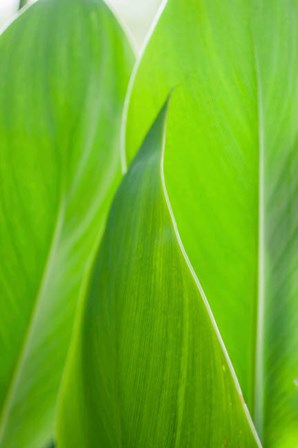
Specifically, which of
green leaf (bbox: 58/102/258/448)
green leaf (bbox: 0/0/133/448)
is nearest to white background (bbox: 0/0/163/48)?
green leaf (bbox: 0/0/133/448)

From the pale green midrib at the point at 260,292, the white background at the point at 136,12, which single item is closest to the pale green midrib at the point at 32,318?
the pale green midrib at the point at 260,292

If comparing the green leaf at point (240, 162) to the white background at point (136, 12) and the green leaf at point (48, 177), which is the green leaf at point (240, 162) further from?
the white background at point (136, 12)

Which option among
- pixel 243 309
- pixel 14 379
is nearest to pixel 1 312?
pixel 14 379

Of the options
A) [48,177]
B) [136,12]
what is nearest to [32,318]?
[48,177]

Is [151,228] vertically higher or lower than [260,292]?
higher

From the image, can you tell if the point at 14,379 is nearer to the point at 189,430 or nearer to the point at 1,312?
the point at 1,312

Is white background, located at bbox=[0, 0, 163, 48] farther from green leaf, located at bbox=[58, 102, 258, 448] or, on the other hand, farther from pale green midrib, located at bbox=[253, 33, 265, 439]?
green leaf, located at bbox=[58, 102, 258, 448]

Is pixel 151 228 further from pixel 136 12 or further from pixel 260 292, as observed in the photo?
pixel 136 12
